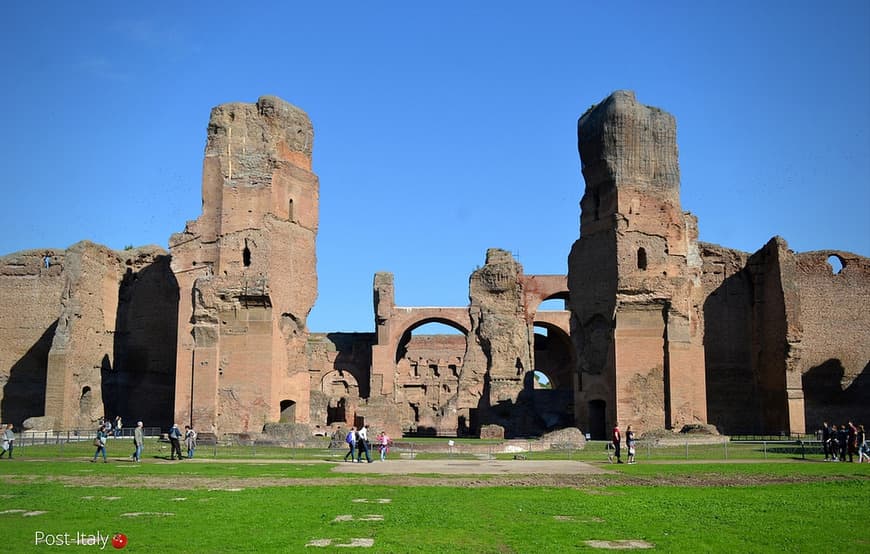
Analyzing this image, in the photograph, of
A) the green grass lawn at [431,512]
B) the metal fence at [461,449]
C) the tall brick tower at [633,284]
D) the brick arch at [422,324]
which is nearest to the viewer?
the green grass lawn at [431,512]

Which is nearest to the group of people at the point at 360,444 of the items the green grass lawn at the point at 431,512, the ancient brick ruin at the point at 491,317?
the green grass lawn at the point at 431,512

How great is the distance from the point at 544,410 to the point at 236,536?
29579 mm

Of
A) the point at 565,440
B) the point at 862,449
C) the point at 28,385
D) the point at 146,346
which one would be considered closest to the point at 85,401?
the point at 146,346

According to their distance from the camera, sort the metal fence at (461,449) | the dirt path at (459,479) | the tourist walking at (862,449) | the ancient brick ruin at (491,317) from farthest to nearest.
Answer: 1. the ancient brick ruin at (491,317)
2. the metal fence at (461,449)
3. the tourist walking at (862,449)
4. the dirt path at (459,479)

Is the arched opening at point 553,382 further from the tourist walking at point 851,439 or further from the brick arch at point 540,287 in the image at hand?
the tourist walking at point 851,439

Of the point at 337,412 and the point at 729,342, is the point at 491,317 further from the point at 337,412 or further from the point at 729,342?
the point at 729,342

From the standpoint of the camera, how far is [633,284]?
1100 inches

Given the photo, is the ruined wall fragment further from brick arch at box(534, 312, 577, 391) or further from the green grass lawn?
the green grass lawn

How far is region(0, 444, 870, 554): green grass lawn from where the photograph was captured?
8.25 metres

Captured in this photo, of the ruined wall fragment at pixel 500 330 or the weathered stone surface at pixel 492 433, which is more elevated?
the ruined wall fragment at pixel 500 330

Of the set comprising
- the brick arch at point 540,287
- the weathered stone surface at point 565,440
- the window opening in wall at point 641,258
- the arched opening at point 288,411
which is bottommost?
the weathered stone surface at point 565,440

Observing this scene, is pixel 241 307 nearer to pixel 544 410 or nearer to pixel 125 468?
pixel 125 468

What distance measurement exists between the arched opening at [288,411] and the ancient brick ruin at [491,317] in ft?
0.16

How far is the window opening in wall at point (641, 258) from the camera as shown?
28403 mm
